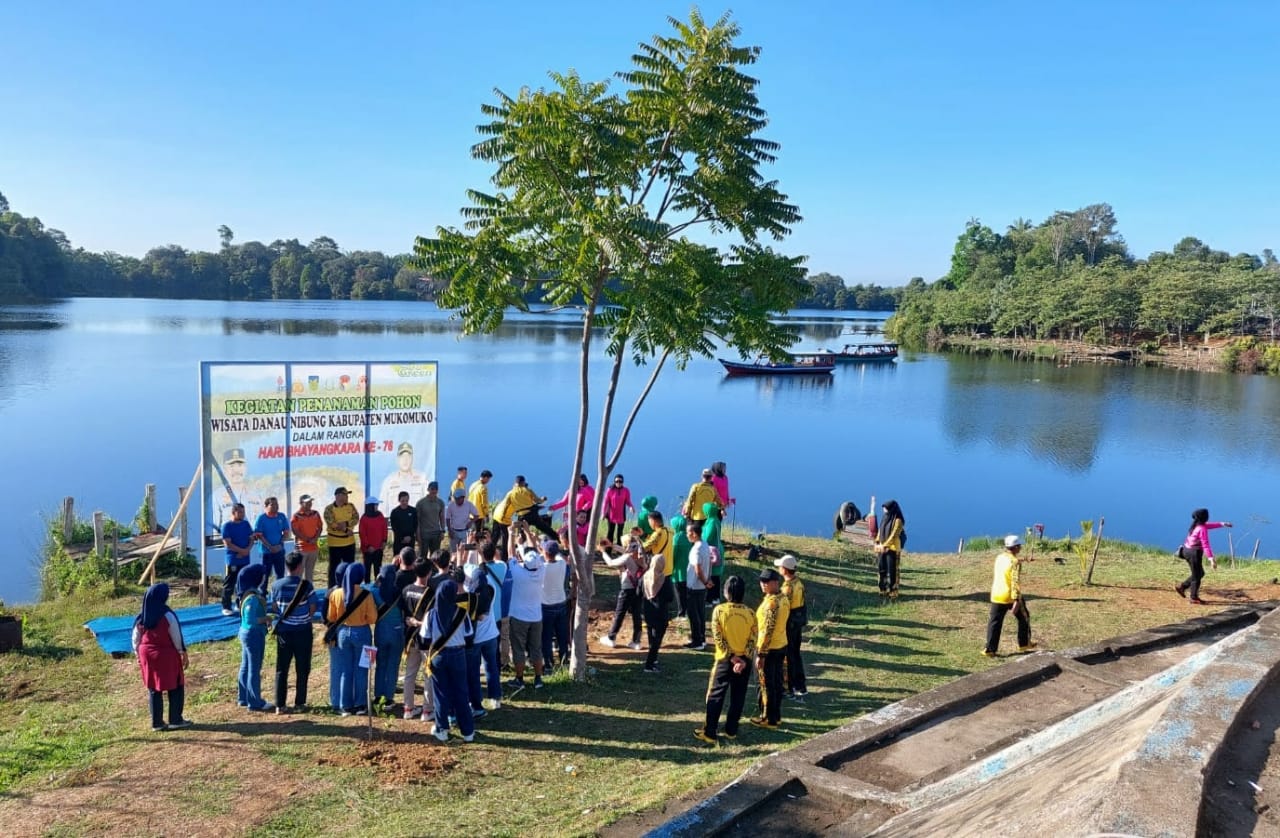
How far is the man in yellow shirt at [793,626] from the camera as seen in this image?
841 centimetres

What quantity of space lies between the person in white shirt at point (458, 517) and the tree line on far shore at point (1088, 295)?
81.3 meters

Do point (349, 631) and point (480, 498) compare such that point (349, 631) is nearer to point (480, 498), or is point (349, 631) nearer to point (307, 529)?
point (307, 529)

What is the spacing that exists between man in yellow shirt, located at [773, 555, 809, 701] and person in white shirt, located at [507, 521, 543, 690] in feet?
8.45

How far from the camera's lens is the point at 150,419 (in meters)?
35.3

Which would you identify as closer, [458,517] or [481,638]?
[481,638]

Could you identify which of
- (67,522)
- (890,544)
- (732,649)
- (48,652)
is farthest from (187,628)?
(890,544)

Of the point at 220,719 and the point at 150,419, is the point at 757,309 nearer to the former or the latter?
the point at 220,719

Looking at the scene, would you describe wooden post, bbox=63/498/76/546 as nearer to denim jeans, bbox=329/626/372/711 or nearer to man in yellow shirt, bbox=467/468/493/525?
man in yellow shirt, bbox=467/468/493/525

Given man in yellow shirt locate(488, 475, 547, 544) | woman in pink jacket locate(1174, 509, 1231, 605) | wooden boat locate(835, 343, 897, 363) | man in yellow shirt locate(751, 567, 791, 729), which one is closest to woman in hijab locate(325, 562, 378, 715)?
man in yellow shirt locate(751, 567, 791, 729)

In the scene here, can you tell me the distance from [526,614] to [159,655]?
3.43 meters

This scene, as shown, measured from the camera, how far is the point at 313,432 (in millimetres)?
13992

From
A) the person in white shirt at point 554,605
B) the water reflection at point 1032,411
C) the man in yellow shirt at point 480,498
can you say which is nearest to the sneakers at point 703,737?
Answer: the person in white shirt at point 554,605

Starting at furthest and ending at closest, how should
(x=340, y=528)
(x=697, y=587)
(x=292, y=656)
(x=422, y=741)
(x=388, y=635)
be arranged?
(x=340, y=528) < (x=697, y=587) < (x=292, y=656) < (x=388, y=635) < (x=422, y=741)

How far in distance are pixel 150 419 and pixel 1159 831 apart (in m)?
39.4
